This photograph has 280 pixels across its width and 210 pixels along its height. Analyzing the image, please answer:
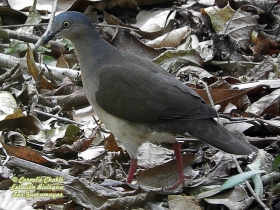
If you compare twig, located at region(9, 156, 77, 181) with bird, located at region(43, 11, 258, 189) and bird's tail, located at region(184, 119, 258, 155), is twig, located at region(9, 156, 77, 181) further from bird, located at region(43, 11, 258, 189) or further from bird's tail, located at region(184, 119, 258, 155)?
bird's tail, located at region(184, 119, 258, 155)

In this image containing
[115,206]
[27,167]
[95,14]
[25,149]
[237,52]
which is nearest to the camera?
[115,206]

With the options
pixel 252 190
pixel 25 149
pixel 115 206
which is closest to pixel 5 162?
pixel 25 149

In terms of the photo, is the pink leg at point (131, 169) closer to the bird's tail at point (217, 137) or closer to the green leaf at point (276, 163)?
the bird's tail at point (217, 137)

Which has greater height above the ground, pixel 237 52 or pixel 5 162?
pixel 5 162

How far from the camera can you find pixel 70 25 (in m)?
5.46

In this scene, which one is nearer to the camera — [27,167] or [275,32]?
[27,167]

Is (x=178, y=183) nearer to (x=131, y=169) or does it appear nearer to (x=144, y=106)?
(x=131, y=169)

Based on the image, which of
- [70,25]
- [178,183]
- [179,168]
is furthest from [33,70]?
[178,183]

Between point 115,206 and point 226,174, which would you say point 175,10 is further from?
point 115,206

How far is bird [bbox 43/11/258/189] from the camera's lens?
4.83m

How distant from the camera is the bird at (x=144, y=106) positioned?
483 centimetres

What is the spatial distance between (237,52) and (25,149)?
128 inches

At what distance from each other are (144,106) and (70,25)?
110 centimetres

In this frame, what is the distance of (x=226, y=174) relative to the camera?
495cm
